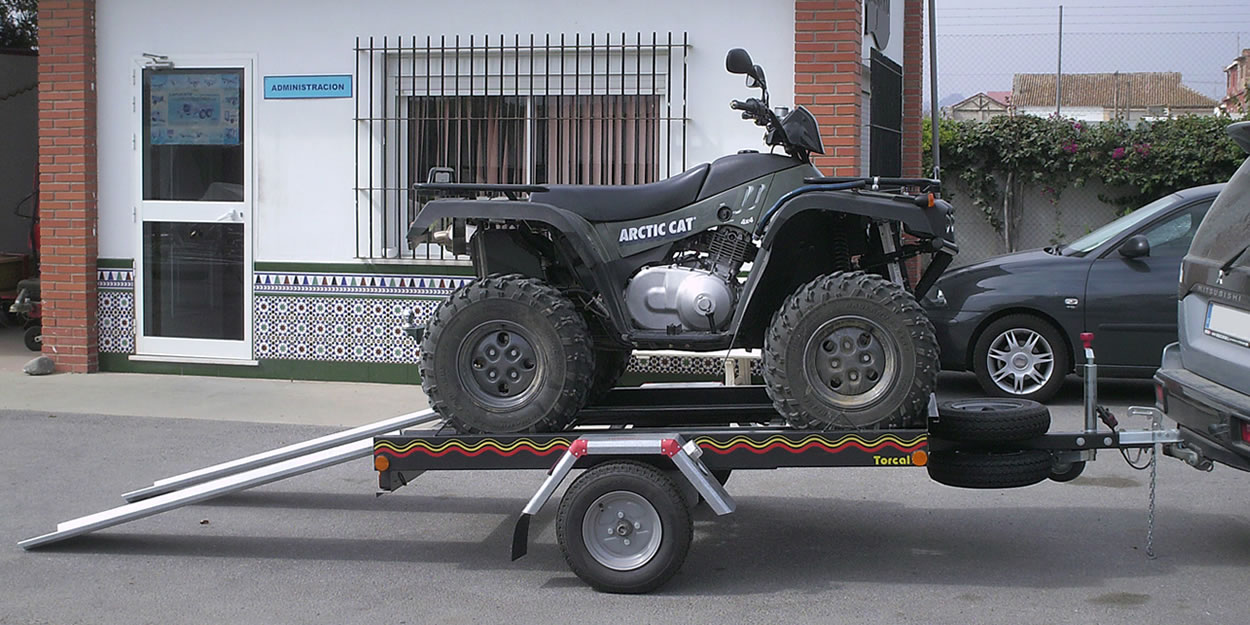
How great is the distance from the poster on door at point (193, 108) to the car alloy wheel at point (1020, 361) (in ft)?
21.6

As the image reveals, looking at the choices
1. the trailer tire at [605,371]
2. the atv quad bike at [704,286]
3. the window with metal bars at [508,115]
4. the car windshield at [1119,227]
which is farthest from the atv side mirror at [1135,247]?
the trailer tire at [605,371]

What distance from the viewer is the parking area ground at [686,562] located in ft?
16.9

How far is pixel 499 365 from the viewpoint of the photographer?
551 cm

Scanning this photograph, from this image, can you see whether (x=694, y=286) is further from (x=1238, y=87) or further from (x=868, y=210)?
(x=1238, y=87)

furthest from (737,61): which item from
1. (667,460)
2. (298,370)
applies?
(298,370)

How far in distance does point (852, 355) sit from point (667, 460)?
0.89 metres

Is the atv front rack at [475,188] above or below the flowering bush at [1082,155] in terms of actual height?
below

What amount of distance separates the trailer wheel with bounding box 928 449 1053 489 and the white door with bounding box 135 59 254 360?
7135 mm

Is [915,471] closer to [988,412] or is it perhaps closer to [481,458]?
→ [988,412]

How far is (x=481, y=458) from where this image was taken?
17.6ft

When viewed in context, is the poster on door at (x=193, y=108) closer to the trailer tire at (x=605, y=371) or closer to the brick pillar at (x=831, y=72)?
the brick pillar at (x=831, y=72)

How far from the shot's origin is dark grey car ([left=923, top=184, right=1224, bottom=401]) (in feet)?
31.2

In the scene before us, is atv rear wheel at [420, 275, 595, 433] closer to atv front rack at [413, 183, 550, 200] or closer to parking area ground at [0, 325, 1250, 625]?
atv front rack at [413, 183, 550, 200]

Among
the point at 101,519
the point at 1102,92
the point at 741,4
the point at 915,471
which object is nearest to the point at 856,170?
the point at 741,4
